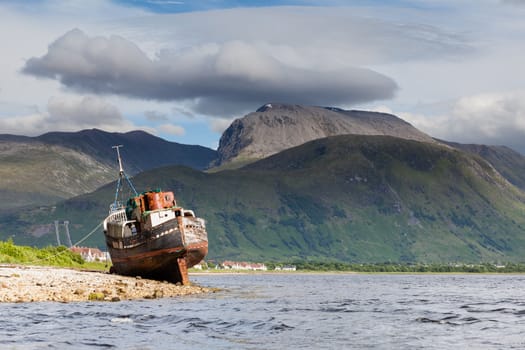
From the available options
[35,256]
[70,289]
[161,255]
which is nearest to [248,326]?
[70,289]

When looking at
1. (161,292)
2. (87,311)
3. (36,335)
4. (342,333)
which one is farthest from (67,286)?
(342,333)

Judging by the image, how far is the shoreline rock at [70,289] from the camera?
61.5m

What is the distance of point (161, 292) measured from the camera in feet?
243

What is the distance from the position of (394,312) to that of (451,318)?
768 centimetres

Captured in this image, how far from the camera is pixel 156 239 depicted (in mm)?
Result: 90438

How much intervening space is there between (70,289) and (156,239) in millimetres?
23816

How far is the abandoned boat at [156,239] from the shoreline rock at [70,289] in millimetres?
5181

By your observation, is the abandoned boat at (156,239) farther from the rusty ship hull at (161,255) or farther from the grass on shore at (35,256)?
the grass on shore at (35,256)

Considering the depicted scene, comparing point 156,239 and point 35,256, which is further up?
point 35,256

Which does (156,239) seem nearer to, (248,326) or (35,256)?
(35,256)

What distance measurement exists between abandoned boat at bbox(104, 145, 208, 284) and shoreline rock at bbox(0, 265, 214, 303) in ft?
17.0

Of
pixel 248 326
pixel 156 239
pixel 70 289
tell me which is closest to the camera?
pixel 248 326

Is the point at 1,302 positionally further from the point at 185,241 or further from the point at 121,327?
the point at 185,241

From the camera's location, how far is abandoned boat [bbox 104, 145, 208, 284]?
90.7 meters
